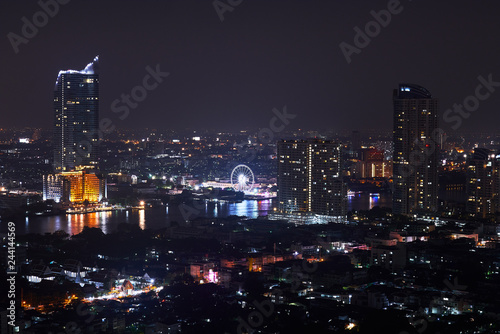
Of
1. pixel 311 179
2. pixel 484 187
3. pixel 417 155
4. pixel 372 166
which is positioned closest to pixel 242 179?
pixel 372 166

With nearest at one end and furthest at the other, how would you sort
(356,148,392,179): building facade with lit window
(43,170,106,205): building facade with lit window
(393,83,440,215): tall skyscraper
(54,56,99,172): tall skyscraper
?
(393,83,440,215): tall skyscraper
(43,170,106,205): building facade with lit window
(54,56,99,172): tall skyscraper
(356,148,392,179): building facade with lit window

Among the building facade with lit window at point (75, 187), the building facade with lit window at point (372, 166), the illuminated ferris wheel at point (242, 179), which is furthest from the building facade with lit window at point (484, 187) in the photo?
the building facade with lit window at point (372, 166)

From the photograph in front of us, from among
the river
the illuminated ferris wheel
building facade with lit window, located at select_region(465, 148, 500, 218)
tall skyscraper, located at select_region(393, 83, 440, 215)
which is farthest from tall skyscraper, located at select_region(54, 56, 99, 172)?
building facade with lit window, located at select_region(465, 148, 500, 218)

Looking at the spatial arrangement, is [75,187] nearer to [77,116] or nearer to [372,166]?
[77,116]

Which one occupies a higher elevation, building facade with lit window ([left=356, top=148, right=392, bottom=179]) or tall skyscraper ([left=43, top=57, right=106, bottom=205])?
tall skyscraper ([left=43, top=57, right=106, bottom=205])

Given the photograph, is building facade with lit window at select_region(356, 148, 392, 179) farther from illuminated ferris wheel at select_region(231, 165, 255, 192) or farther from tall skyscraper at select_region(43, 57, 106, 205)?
tall skyscraper at select_region(43, 57, 106, 205)

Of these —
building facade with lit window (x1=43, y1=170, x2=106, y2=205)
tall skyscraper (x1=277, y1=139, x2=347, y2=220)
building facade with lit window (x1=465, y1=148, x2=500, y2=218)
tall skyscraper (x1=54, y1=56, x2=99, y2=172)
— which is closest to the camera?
tall skyscraper (x1=277, y1=139, x2=347, y2=220)
